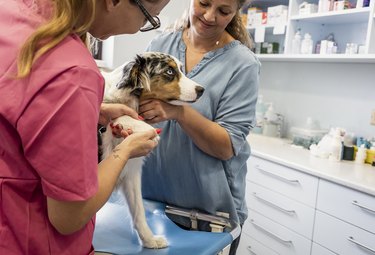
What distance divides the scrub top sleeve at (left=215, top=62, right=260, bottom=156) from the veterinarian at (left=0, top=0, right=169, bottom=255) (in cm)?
65

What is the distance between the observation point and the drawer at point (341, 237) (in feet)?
6.02

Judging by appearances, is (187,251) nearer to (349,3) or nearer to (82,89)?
(82,89)

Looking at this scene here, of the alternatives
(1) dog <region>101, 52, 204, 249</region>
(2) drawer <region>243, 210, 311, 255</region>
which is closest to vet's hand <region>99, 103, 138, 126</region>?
(1) dog <region>101, 52, 204, 249</region>

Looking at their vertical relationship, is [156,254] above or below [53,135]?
below

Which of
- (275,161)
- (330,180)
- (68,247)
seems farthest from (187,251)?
(275,161)

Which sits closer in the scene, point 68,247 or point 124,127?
point 68,247

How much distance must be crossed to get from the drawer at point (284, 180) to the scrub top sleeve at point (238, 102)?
41.7 inches

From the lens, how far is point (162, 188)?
1316 mm

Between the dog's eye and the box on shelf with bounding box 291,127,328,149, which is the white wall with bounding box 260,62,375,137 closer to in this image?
the box on shelf with bounding box 291,127,328,149

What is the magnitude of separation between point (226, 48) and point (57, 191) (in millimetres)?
908

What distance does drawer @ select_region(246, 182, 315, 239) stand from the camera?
2172 mm

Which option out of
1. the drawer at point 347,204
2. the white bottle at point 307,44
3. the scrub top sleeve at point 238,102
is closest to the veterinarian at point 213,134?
the scrub top sleeve at point 238,102

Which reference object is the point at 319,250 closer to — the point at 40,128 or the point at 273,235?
the point at 273,235

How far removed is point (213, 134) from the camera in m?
1.17
